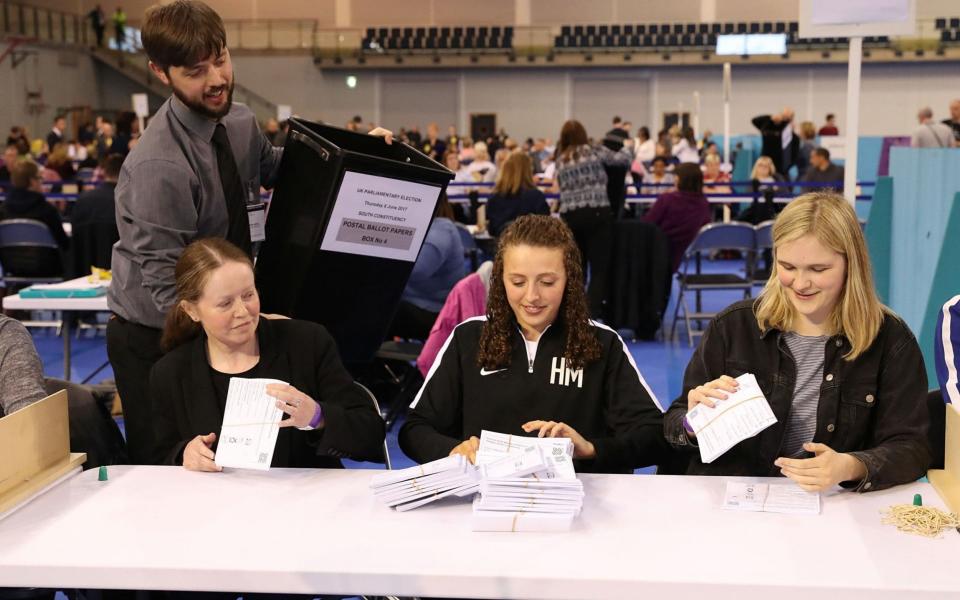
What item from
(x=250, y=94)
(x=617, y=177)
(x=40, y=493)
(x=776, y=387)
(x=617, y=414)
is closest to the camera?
(x=40, y=493)

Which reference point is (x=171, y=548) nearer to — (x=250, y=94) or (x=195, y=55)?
(x=195, y=55)

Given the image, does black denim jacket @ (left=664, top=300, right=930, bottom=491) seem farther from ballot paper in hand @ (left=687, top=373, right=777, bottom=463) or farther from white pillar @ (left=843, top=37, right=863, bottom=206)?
white pillar @ (left=843, top=37, right=863, bottom=206)

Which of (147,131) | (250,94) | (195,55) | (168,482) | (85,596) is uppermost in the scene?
(250,94)

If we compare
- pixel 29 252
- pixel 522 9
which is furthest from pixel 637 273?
pixel 522 9

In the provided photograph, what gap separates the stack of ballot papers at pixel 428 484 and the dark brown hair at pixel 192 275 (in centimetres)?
64

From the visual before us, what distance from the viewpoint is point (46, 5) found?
23578 millimetres

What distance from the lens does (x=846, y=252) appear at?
2.11 m

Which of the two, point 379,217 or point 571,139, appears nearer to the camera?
point 379,217

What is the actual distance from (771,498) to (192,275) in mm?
1332

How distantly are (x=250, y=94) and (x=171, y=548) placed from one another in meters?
22.8

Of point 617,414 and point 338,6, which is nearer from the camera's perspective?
point 617,414

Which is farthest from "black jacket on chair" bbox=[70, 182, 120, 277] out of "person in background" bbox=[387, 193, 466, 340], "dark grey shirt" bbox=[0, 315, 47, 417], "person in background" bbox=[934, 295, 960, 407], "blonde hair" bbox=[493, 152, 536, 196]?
"person in background" bbox=[934, 295, 960, 407]

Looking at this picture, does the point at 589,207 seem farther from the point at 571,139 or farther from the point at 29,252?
the point at 29,252

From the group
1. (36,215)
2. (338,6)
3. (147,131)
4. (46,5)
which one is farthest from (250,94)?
(147,131)
